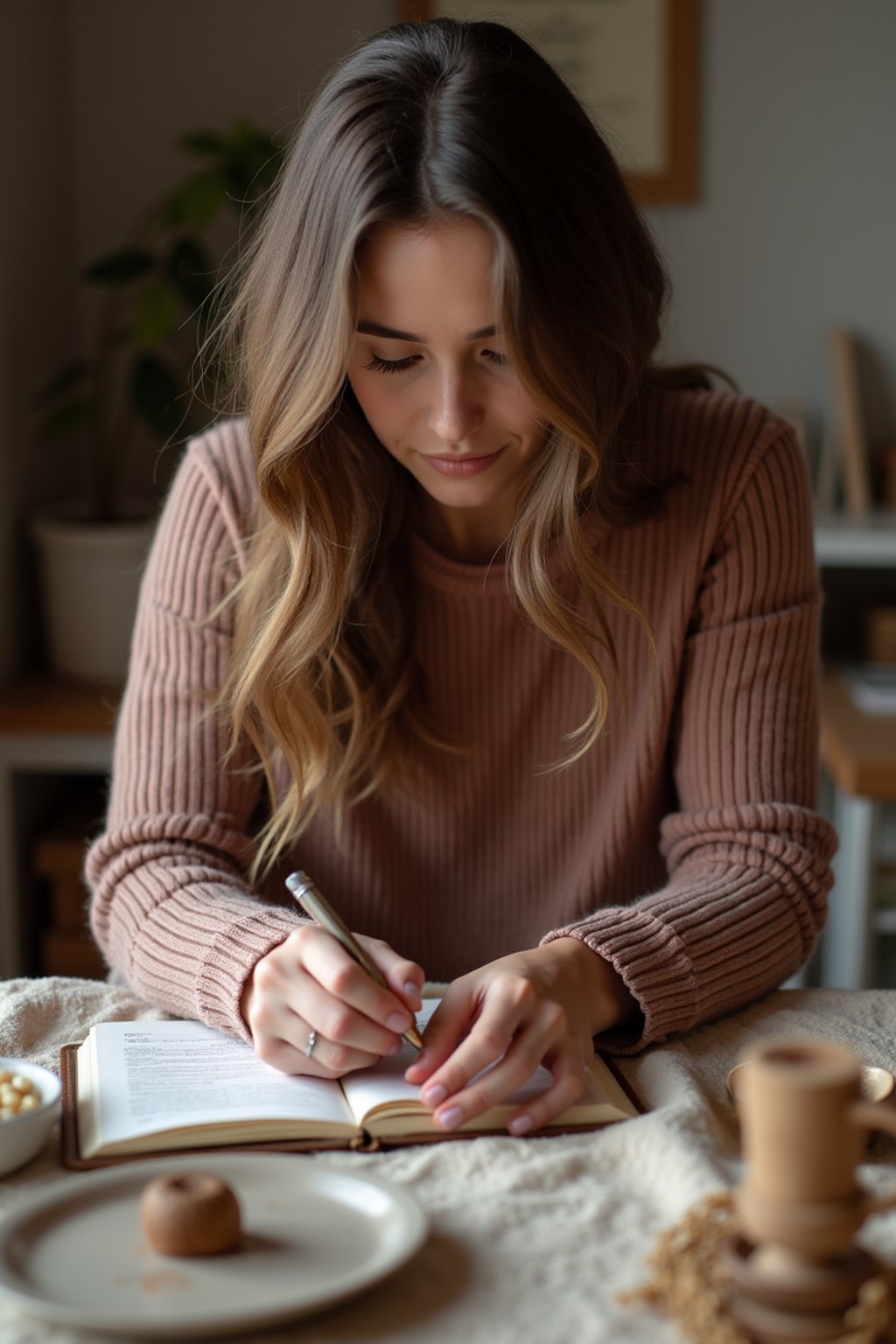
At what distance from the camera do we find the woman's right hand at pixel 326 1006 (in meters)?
0.97

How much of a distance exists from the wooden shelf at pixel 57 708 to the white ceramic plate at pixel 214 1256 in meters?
1.56

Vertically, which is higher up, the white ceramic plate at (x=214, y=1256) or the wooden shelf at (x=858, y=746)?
the white ceramic plate at (x=214, y=1256)

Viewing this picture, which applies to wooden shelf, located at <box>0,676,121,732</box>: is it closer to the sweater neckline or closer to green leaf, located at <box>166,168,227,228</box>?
green leaf, located at <box>166,168,227,228</box>

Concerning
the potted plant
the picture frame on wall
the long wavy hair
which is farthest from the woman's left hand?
the picture frame on wall

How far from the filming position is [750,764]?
1.33 m

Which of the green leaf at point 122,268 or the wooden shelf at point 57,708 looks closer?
the wooden shelf at point 57,708

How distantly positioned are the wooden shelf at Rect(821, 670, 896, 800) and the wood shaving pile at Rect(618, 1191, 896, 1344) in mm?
1410

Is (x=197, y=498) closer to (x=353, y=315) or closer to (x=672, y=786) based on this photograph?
(x=353, y=315)

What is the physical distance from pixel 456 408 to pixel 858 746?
1.23 meters

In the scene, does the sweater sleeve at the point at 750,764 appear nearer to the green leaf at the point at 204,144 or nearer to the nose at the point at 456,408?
the nose at the point at 456,408

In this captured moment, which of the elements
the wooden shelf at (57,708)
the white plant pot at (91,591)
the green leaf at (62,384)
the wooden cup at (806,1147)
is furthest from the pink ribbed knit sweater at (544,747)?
the green leaf at (62,384)

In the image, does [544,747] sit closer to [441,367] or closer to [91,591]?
[441,367]

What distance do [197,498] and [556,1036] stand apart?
692mm

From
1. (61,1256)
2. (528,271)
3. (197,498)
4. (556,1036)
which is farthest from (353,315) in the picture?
(61,1256)
